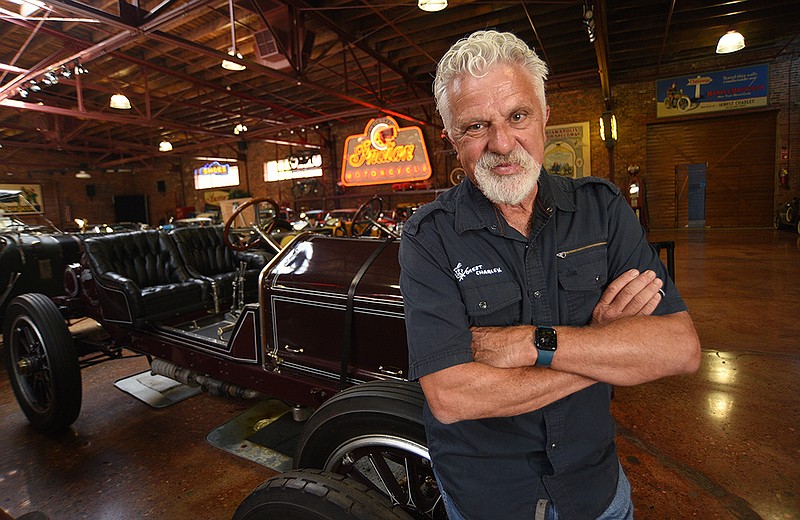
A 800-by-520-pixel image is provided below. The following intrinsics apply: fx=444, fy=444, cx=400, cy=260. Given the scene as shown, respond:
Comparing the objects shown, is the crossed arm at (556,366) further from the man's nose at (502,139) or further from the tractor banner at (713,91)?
the tractor banner at (713,91)

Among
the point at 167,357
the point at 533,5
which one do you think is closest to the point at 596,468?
the point at 167,357

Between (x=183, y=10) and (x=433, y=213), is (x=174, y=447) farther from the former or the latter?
(x=183, y=10)

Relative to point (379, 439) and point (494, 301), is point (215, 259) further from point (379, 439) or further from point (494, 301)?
point (494, 301)

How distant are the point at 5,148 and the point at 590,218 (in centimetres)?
2320

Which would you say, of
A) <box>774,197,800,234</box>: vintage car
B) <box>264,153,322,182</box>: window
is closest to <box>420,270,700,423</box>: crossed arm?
<box>774,197,800,234</box>: vintage car

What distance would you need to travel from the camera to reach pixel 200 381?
2.77 m

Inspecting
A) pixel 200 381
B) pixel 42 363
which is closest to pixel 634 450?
pixel 200 381

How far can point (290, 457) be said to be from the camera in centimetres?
246

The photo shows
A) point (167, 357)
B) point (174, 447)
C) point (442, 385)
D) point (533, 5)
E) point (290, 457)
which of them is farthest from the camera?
point (533, 5)

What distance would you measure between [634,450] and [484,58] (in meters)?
2.20

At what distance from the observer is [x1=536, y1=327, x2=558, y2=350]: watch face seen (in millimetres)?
933

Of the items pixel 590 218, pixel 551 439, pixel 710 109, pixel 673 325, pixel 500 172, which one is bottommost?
pixel 551 439

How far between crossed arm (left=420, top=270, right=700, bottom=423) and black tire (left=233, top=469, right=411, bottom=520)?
0.40 metres

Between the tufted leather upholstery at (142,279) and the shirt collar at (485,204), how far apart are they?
274 centimetres
